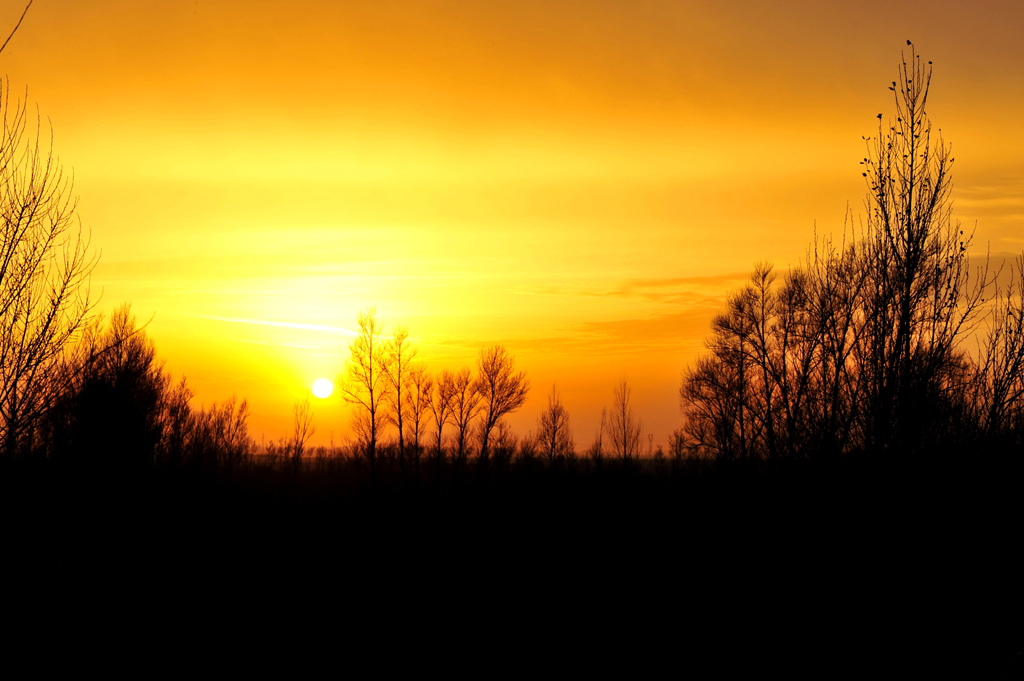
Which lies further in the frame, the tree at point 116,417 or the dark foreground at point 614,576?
the tree at point 116,417

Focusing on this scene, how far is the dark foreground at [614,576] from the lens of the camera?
1209 cm

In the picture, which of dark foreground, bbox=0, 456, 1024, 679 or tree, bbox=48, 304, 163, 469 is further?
tree, bbox=48, 304, 163, 469

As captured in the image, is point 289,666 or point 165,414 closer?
point 289,666

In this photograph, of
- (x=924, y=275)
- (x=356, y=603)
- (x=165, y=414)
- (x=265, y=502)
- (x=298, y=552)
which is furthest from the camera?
(x=165, y=414)

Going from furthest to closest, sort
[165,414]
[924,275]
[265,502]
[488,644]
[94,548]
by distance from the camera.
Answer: [165,414], [265,502], [94,548], [924,275], [488,644]

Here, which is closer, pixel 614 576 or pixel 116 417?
pixel 614 576

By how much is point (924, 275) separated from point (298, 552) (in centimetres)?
1767

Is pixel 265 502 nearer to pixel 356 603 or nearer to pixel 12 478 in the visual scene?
pixel 12 478

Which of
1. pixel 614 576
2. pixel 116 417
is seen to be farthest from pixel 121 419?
pixel 614 576

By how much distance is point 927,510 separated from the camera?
16.2 metres

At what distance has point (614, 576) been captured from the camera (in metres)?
17.6

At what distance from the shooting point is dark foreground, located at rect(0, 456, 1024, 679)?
39.7ft

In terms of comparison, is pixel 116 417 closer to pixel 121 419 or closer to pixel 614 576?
pixel 121 419

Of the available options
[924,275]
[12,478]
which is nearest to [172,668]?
[12,478]
